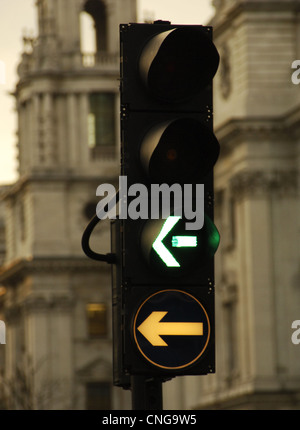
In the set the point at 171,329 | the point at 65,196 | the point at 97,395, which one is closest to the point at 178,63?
the point at 171,329

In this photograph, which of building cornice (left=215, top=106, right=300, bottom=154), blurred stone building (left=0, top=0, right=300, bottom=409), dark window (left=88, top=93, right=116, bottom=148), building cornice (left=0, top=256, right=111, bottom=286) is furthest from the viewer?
dark window (left=88, top=93, right=116, bottom=148)

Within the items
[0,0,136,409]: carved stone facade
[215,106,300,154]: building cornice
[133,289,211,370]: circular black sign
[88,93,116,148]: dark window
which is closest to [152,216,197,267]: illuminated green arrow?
[133,289,211,370]: circular black sign

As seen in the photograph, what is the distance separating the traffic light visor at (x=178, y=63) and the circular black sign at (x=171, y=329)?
1.14 metres

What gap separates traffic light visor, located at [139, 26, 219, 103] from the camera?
8.61 metres

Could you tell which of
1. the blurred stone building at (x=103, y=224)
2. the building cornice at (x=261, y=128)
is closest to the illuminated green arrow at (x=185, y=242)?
the blurred stone building at (x=103, y=224)

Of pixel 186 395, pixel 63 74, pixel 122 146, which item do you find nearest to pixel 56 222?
pixel 63 74

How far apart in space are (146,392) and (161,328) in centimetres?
40

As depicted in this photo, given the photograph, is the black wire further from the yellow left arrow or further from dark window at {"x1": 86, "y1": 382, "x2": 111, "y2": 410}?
dark window at {"x1": 86, "y1": 382, "x2": 111, "y2": 410}

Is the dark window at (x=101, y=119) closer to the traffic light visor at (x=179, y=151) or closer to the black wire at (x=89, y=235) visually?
the black wire at (x=89, y=235)

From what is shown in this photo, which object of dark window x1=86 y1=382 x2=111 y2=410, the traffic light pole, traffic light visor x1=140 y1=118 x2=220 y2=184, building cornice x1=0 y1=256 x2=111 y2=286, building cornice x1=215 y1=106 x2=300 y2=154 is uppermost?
building cornice x1=215 y1=106 x2=300 y2=154

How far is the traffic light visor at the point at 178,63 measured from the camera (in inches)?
339

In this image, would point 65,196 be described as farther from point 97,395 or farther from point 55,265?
point 97,395

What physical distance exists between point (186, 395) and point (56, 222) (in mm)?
25258

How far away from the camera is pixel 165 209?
8414 millimetres
